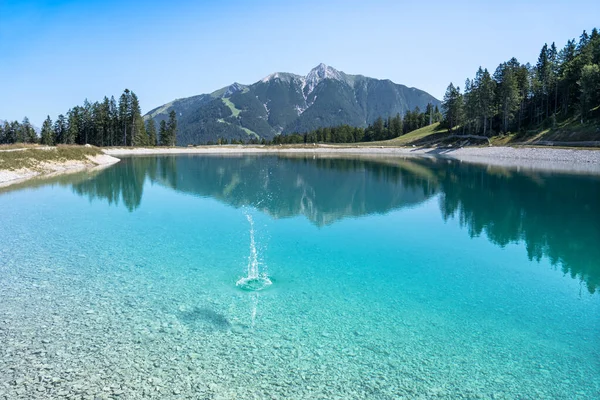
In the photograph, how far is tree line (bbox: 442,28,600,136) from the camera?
3570 inches

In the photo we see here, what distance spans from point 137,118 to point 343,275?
13450 cm

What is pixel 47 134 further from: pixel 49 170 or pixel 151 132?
pixel 49 170

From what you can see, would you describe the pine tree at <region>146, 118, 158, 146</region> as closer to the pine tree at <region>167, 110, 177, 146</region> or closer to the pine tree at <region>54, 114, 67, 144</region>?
the pine tree at <region>167, 110, 177, 146</region>

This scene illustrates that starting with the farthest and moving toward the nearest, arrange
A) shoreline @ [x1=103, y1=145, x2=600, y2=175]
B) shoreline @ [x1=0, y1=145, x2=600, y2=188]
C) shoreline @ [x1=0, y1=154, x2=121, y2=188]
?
shoreline @ [x1=103, y1=145, x2=600, y2=175]
shoreline @ [x1=0, y1=145, x2=600, y2=188]
shoreline @ [x1=0, y1=154, x2=121, y2=188]

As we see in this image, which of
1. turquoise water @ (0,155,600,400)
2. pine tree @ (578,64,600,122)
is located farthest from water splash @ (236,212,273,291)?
pine tree @ (578,64,600,122)

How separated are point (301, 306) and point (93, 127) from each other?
461 ft

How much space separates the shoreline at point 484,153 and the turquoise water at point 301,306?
44.5 meters

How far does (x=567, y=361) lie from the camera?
10000mm

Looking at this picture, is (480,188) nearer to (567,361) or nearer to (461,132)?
(567,361)

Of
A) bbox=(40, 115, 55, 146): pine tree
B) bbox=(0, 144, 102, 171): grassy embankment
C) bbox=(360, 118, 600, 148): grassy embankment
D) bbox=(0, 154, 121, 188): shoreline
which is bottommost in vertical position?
bbox=(0, 154, 121, 188): shoreline

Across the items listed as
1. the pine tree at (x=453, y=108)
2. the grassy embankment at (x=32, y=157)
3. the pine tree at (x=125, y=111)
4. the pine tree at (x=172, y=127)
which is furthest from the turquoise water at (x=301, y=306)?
the pine tree at (x=172, y=127)

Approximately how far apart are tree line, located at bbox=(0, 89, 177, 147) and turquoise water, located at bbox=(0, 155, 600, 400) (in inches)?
4407

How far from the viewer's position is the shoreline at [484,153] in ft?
214

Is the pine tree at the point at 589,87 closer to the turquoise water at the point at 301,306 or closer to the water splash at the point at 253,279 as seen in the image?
the turquoise water at the point at 301,306
